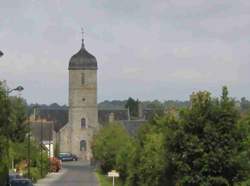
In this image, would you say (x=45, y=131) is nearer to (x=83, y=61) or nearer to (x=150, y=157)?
Answer: (x=83, y=61)

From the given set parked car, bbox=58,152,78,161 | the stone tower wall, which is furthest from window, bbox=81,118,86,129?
parked car, bbox=58,152,78,161

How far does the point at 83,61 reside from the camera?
166875 millimetres

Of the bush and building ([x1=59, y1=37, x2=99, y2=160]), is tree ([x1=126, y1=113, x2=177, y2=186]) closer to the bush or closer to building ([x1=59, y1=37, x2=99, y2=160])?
the bush

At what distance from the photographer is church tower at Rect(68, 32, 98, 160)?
548 ft

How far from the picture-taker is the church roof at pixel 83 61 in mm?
166625

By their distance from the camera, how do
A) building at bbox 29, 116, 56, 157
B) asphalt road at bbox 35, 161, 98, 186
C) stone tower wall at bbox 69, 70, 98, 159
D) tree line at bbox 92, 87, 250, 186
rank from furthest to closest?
1. stone tower wall at bbox 69, 70, 98, 159
2. building at bbox 29, 116, 56, 157
3. asphalt road at bbox 35, 161, 98, 186
4. tree line at bbox 92, 87, 250, 186

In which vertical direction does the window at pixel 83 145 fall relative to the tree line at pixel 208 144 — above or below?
above

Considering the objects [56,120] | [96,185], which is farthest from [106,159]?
[56,120]

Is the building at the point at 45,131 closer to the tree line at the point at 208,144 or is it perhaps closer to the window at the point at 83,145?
the window at the point at 83,145

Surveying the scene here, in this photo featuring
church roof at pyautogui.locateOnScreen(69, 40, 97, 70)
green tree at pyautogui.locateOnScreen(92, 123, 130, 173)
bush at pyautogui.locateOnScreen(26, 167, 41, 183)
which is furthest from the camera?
church roof at pyautogui.locateOnScreen(69, 40, 97, 70)

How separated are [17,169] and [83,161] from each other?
72.7m

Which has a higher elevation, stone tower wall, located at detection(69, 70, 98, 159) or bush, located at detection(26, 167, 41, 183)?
stone tower wall, located at detection(69, 70, 98, 159)

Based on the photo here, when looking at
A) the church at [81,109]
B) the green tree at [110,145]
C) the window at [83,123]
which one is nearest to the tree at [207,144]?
the green tree at [110,145]

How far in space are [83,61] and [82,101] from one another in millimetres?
6928
